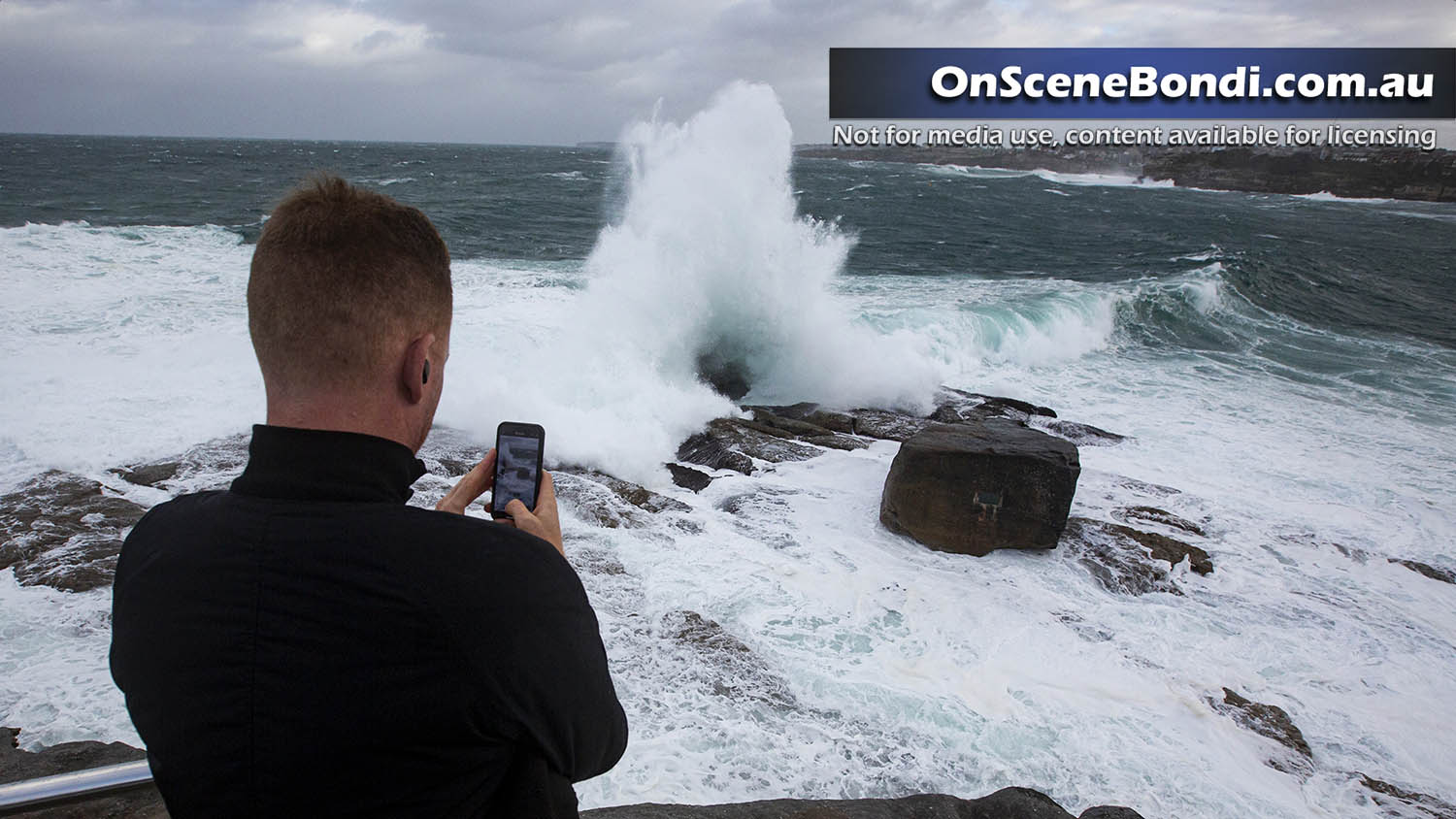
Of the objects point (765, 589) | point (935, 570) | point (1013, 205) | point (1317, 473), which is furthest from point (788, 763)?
point (1013, 205)

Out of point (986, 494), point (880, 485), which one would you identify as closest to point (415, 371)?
point (986, 494)

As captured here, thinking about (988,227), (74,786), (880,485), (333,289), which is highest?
(988,227)

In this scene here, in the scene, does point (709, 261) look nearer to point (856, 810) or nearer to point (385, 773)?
point (856, 810)

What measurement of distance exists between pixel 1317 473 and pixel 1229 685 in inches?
222

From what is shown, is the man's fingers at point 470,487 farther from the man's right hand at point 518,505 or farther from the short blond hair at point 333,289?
the short blond hair at point 333,289

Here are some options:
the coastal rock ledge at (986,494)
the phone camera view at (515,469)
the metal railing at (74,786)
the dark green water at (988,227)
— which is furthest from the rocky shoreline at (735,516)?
the dark green water at (988,227)

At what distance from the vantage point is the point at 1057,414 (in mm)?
11656

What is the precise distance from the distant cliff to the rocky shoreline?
7863 centimetres

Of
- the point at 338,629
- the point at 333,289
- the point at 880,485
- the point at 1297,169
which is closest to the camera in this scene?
the point at 338,629

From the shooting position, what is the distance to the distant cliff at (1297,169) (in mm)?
66875

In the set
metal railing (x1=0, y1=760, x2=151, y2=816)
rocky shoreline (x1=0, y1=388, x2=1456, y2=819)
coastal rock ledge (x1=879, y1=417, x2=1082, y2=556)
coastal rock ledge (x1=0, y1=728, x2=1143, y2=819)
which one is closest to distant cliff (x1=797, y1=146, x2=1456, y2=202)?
rocky shoreline (x1=0, y1=388, x2=1456, y2=819)

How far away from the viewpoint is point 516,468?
174 centimetres

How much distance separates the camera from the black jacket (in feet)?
2.93

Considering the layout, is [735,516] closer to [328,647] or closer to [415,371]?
[415,371]
